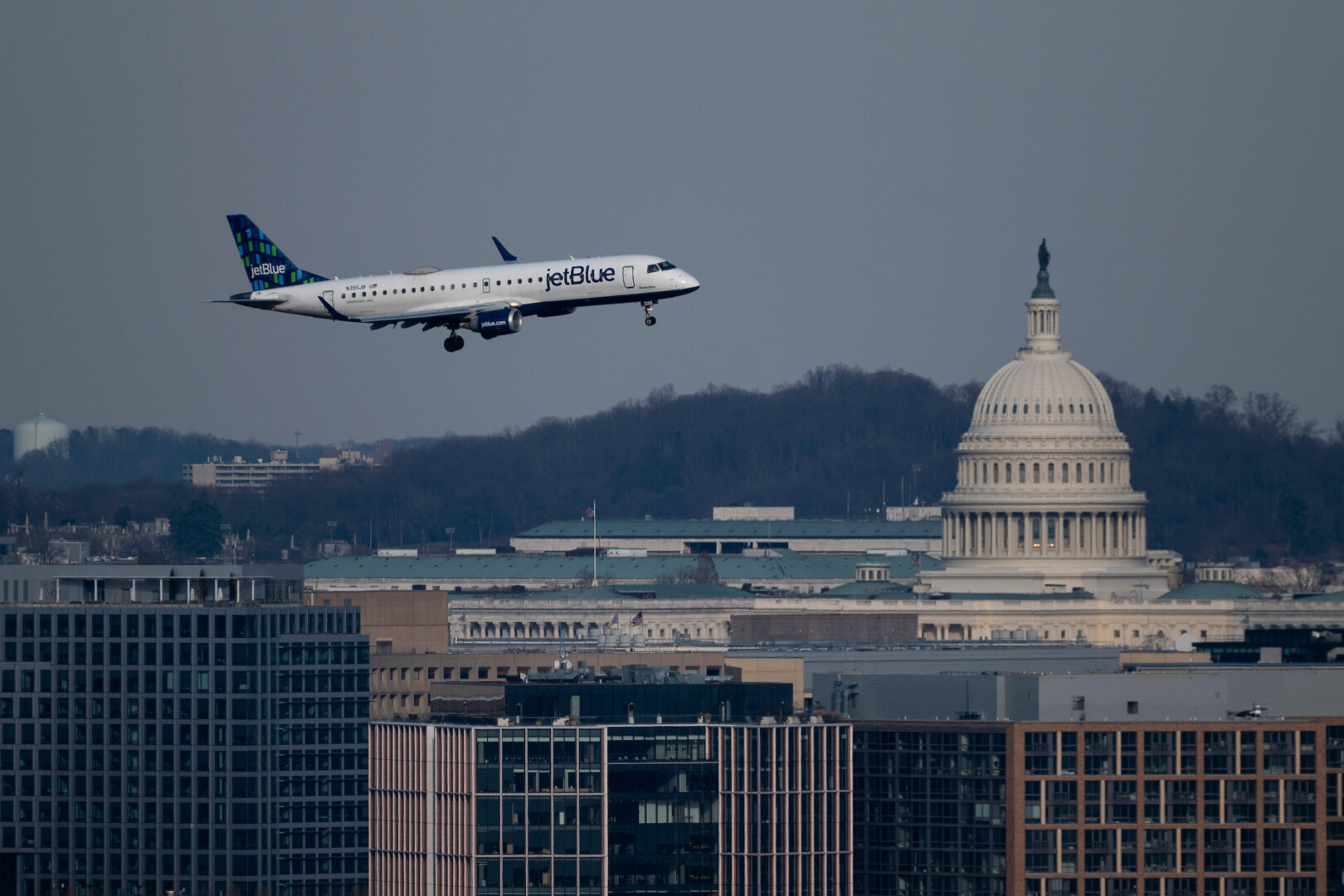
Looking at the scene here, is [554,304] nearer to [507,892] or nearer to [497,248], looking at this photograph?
[497,248]

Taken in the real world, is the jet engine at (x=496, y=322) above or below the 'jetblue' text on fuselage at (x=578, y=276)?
below

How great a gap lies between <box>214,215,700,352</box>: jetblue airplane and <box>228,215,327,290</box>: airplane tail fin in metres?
4.79

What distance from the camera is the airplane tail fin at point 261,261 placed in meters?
195

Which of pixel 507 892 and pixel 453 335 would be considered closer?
pixel 453 335

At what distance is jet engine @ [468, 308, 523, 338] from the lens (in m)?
180

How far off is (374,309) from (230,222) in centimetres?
1356

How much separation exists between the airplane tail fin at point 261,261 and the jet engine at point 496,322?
551 inches

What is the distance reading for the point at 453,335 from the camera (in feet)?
585

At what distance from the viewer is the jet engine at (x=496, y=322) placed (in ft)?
589

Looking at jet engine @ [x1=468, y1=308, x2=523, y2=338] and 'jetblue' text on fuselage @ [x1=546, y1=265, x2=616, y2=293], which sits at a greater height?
'jetblue' text on fuselage @ [x1=546, y1=265, x2=616, y2=293]

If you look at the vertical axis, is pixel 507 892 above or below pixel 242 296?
below

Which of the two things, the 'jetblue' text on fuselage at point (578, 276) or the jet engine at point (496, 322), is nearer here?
the jet engine at point (496, 322)

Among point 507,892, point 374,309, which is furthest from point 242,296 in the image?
point 507,892

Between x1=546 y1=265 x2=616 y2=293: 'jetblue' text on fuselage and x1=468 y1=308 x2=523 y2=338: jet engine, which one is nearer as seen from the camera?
x1=468 y1=308 x2=523 y2=338: jet engine
